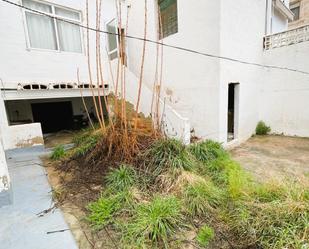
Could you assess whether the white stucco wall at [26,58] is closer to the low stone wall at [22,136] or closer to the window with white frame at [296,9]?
the low stone wall at [22,136]

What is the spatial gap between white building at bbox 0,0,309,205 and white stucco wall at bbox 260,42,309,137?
29mm

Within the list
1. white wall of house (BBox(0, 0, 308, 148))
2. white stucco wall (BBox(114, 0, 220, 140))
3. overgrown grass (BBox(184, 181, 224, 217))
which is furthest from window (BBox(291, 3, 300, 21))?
overgrown grass (BBox(184, 181, 224, 217))

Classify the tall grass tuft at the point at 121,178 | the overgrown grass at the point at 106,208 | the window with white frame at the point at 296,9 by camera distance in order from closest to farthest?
1. the overgrown grass at the point at 106,208
2. the tall grass tuft at the point at 121,178
3. the window with white frame at the point at 296,9

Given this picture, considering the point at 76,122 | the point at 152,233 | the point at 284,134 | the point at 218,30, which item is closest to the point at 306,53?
the point at 284,134

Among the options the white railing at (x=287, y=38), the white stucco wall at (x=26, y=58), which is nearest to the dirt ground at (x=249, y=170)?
the white stucco wall at (x=26, y=58)

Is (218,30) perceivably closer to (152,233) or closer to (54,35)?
(152,233)

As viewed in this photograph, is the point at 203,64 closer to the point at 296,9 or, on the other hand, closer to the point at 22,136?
the point at 22,136

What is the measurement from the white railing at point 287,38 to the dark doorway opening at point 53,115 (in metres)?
9.64

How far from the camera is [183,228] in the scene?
2.44 metres

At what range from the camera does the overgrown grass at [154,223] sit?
2.20 m

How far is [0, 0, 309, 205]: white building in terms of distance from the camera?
531 cm

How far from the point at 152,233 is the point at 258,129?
261 inches

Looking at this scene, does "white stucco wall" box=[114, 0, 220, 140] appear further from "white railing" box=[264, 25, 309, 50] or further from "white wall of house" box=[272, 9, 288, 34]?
"white wall of house" box=[272, 9, 288, 34]

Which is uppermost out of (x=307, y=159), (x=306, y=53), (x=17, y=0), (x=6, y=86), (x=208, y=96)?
(x=17, y=0)
